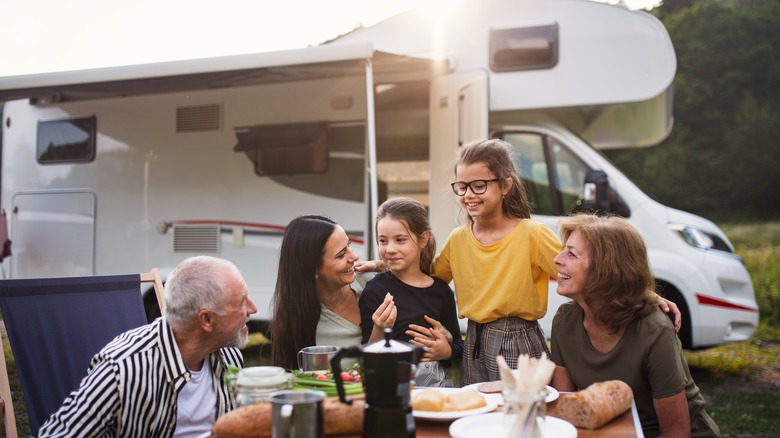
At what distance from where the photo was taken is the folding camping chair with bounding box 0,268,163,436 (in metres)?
2.44

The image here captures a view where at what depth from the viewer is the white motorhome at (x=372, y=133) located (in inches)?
207

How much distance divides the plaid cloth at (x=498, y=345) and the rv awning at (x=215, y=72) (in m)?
2.43

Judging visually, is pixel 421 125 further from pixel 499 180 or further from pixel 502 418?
pixel 502 418

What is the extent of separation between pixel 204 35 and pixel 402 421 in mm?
6515

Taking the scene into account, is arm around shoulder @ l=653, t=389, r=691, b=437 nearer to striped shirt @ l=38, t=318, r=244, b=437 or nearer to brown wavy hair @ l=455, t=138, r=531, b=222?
brown wavy hair @ l=455, t=138, r=531, b=222

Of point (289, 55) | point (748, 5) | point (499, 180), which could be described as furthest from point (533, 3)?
point (748, 5)

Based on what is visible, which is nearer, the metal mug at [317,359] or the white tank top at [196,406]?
the metal mug at [317,359]

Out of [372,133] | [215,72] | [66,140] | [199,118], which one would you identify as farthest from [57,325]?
[66,140]

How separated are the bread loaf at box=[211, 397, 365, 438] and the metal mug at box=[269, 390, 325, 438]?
76 millimetres

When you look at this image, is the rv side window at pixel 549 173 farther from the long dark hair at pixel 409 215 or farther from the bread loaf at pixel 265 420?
the bread loaf at pixel 265 420

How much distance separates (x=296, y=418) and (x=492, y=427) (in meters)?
0.50

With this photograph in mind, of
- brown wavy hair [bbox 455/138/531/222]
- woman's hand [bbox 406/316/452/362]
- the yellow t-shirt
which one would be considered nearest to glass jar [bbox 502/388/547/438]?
woman's hand [bbox 406/316/452/362]

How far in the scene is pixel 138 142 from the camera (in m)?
6.20

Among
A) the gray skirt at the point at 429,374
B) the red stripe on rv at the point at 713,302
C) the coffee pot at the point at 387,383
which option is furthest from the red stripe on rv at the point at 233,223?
the coffee pot at the point at 387,383
